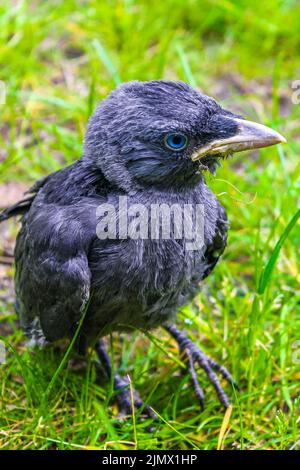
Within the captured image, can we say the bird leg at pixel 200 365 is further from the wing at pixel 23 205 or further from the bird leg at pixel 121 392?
the wing at pixel 23 205

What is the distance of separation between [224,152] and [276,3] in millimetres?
3031

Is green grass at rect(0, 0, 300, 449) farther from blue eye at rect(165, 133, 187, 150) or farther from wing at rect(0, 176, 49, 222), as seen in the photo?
wing at rect(0, 176, 49, 222)

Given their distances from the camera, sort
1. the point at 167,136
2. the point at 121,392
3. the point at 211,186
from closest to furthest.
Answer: the point at 167,136 < the point at 121,392 < the point at 211,186

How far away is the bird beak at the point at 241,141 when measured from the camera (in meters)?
2.89

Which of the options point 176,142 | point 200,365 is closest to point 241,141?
point 176,142

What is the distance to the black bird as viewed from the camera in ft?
9.55

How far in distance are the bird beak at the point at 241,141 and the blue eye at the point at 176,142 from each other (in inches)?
2.3

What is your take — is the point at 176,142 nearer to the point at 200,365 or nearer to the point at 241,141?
the point at 241,141

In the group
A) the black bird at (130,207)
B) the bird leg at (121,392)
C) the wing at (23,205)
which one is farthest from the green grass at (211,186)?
the wing at (23,205)

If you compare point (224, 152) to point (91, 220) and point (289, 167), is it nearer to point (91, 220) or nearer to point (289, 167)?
point (91, 220)

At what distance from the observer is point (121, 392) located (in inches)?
141

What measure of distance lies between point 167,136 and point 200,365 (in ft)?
4.13

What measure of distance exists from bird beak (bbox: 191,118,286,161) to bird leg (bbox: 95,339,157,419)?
1.17 meters
